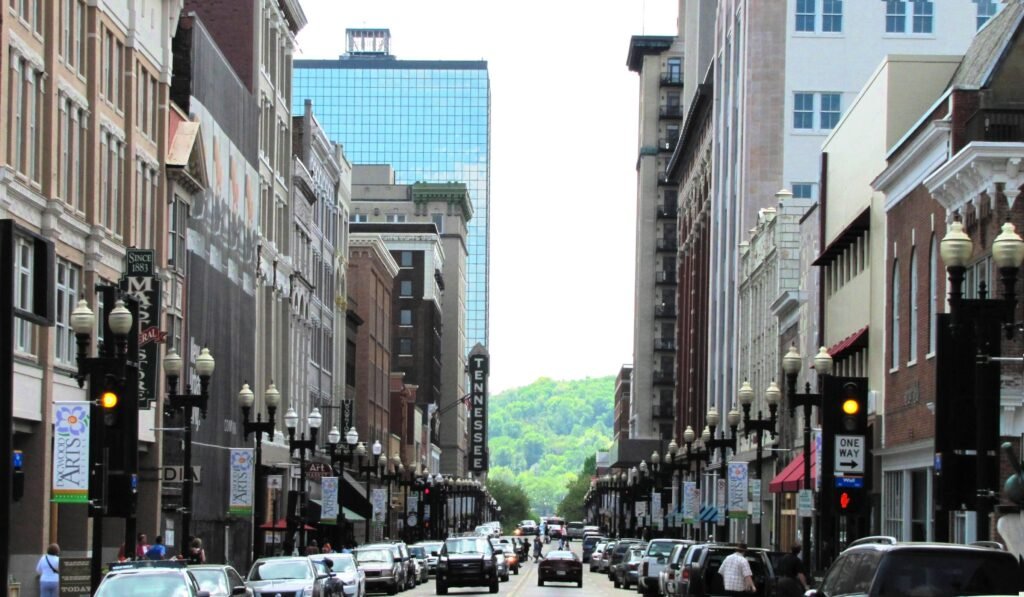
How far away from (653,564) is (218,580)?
26.1 metres

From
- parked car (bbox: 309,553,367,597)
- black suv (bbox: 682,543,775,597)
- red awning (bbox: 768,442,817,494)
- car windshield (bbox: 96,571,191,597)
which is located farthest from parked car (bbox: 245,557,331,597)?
red awning (bbox: 768,442,817,494)

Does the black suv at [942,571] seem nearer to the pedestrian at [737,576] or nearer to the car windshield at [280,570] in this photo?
the pedestrian at [737,576]

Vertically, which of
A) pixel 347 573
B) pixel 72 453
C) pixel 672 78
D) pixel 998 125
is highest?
pixel 672 78

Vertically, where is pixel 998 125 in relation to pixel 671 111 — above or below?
below

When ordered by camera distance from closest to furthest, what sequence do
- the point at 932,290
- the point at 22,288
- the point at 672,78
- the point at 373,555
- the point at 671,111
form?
the point at 22,288
the point at 932,290
the point at 373,555
the point at 672,78
the point at 671,111

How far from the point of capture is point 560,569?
230 ft

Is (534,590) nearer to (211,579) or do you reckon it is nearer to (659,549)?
(659,549)

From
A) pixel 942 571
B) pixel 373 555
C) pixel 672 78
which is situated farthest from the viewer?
pixel 672 78

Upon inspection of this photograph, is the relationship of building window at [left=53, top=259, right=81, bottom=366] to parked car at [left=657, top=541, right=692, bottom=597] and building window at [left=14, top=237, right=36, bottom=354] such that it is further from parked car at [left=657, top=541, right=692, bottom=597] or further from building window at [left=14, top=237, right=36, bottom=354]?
parked car at [left=657, top=541, right=692, bottom=597]

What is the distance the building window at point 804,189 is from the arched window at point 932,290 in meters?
45.0

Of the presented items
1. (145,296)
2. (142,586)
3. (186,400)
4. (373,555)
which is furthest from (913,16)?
(142,586)

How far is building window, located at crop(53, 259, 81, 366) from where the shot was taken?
45.2 metres

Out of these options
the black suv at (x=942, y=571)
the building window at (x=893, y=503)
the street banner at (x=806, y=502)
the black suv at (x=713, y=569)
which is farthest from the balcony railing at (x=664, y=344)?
the black suv at (x=942, y=571)

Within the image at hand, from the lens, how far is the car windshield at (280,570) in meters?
39.3
